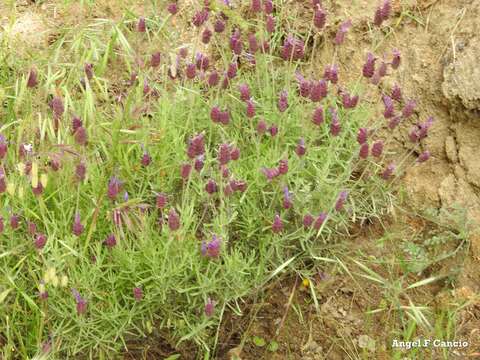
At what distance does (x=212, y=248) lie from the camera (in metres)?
2.42

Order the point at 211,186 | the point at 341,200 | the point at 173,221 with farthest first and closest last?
the point at 341,200, the point at 211,186, the point at 173,221

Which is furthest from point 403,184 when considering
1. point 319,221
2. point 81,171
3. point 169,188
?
point 81,171

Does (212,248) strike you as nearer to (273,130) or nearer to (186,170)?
(186,170)

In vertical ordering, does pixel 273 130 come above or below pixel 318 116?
below

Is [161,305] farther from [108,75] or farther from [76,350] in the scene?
[108,75]

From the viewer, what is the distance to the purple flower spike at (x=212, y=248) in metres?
2.41

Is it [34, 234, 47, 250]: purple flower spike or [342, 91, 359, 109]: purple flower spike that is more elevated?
[342, 91, 359, 109]: purple flower spike

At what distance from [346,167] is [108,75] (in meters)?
1.32

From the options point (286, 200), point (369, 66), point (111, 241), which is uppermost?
point (369, 66)

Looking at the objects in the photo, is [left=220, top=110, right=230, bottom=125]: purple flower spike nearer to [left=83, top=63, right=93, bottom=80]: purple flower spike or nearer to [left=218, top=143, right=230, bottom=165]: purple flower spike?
[left=218, top=143, right=230, bottom=165]: purple flower spike

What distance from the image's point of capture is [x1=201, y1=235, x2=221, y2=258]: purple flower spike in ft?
7.92

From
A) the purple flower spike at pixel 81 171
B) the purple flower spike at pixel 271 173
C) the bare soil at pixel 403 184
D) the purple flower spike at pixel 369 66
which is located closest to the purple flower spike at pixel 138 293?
the bare soil at pixel 403 184

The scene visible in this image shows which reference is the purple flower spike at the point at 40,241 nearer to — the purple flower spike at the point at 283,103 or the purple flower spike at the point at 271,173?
the purple flower spike at the point at 271,173

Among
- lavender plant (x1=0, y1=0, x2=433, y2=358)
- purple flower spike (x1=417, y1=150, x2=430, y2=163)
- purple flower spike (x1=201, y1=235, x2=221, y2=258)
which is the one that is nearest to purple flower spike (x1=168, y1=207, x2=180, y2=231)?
lavender plant (x1=0, y1=0, x2=433, y2=358)
